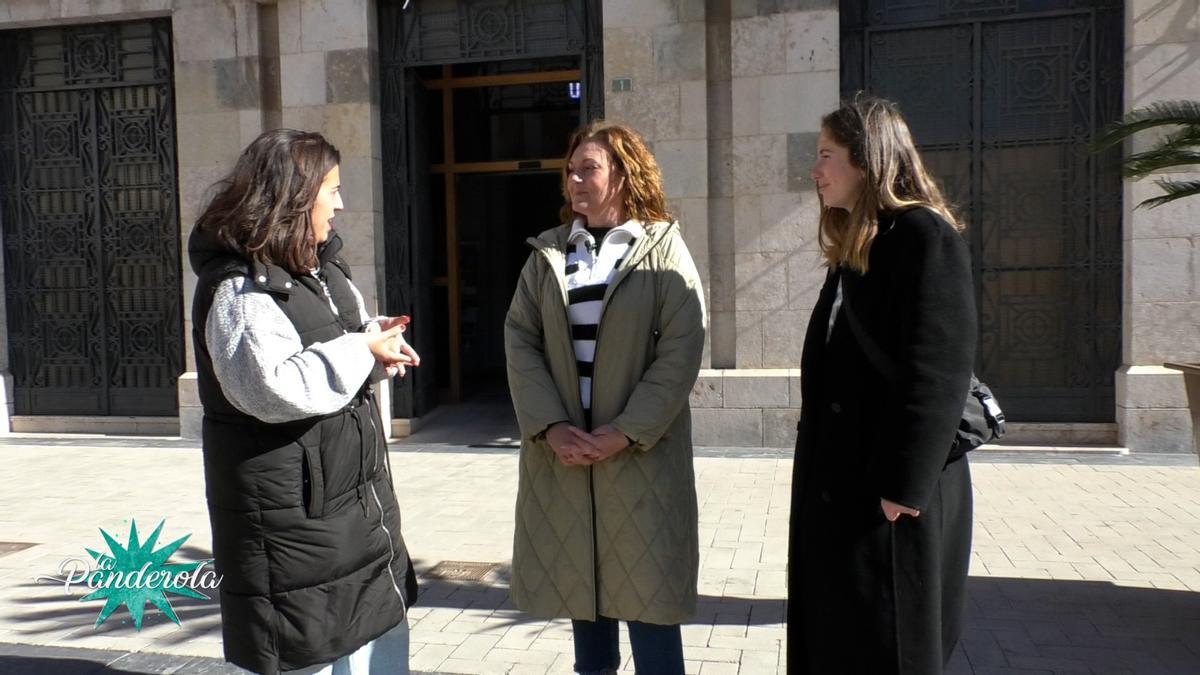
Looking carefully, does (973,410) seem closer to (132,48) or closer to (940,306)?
(940,306)

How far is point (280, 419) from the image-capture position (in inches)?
89.8

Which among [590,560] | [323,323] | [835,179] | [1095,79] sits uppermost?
[1095,79]

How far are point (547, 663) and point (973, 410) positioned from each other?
215cm

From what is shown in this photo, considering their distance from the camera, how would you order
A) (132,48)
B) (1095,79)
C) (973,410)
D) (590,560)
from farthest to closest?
(132,48)
(1095,79)
(590,560)
(973,410)

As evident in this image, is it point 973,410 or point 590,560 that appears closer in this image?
point 973,410

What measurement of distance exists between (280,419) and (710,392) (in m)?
6.52

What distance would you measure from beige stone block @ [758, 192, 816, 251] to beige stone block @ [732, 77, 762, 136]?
64 cm

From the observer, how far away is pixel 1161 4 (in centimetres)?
769

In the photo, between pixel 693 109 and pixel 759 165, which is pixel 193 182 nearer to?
pixel 693 109

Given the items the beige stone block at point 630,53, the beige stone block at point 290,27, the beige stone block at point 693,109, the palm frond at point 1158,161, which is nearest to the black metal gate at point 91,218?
the beige stone block at point 290,27

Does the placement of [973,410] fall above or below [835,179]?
below

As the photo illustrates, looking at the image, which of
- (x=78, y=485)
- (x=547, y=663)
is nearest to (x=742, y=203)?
(x=547, y=663)

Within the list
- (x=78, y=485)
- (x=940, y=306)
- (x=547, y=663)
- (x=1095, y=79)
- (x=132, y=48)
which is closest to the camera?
(x=940, y=306)

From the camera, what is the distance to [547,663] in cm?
379
